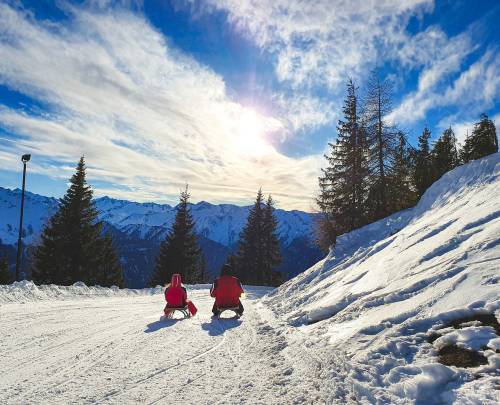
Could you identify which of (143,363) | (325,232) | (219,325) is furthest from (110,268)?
(143,363)

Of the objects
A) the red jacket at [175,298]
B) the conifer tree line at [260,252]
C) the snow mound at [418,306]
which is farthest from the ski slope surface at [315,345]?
the conifer tree line at [260,252]

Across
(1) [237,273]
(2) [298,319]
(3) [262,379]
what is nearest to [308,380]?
(3) [262,379]

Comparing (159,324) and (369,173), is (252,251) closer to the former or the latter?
(369,173)

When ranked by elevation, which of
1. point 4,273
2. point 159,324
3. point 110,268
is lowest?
point 4,273

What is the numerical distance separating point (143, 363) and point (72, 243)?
1083 inches

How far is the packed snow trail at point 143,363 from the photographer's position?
4.29 m

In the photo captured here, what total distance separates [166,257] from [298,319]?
1237 inches

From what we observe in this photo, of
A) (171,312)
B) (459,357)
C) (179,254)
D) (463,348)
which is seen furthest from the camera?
(179,254)

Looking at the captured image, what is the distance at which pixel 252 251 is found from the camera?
145 feet

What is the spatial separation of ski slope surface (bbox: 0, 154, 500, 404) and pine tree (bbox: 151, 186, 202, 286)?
2820 cm

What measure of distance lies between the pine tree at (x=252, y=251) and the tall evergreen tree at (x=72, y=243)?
17690mm

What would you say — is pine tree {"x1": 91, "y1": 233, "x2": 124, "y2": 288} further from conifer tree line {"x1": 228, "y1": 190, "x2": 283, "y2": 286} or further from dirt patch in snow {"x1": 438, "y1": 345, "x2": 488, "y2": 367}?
dirt patch in snow {"x1": 438, "y1": 345, "x2": 488, "y2": 367}

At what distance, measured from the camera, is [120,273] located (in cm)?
3747

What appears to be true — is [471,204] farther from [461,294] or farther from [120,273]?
[120,273]
